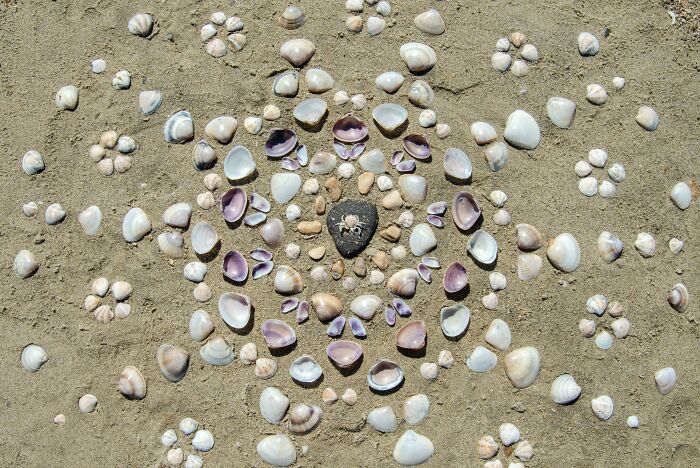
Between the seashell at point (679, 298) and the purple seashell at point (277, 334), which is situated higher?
the purple seashell at point (277, 334)

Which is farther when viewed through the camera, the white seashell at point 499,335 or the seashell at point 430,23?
the seashell at point 430,23

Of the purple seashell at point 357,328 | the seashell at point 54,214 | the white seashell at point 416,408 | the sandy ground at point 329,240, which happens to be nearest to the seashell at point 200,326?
the sandy ground at point 329,240

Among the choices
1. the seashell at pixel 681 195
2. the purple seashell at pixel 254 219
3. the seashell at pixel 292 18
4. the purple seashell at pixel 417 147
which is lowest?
the seashell at pixel 681 195

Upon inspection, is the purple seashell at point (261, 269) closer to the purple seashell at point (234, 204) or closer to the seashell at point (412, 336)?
the purple seashell at point (234, 204)

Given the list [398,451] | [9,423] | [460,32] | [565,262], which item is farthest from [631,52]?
[9,423]

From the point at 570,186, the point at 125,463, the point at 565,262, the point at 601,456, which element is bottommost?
the point at 601,456

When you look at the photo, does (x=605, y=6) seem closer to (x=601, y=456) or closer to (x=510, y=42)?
(x=510, y=42)
